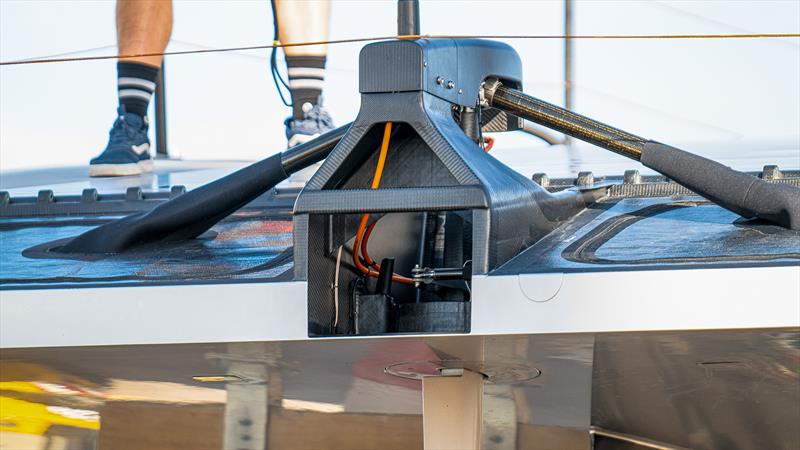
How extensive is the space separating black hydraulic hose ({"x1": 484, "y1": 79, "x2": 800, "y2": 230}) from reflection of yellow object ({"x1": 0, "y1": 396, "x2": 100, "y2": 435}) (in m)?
0.83

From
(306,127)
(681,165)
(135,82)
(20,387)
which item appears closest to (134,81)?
(135,82)

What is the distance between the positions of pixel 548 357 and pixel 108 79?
1104 millimetres

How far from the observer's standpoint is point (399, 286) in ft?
4.40

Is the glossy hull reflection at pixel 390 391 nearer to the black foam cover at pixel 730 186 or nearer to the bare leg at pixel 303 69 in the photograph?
the black foam cover at pixel 730 186

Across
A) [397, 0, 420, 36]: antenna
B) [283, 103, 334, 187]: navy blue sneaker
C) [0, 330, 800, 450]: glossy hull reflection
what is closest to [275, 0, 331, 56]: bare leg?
[283, 103, 334, 187]: navy blue sneaker

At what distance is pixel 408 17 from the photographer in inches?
60.5

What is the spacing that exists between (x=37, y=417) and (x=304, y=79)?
0.70 meters

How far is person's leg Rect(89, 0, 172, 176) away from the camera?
2.26 m

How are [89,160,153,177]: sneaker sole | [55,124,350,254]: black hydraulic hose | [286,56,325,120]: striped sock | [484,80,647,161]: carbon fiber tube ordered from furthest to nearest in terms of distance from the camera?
[89,160,153,177]: sneaker sole → [286,56,325,120]: striped sock → [55,124,350,254]: black hydraulic hose → [484,80,647,161]: carbon fiber tube

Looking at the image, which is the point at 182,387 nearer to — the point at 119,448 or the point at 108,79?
the point at 119,448

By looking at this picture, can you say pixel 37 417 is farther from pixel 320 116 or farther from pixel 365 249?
pixel 365 249

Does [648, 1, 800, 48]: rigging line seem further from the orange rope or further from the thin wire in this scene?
the thin wire

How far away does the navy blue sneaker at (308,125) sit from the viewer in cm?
213

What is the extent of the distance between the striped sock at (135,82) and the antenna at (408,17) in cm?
83
